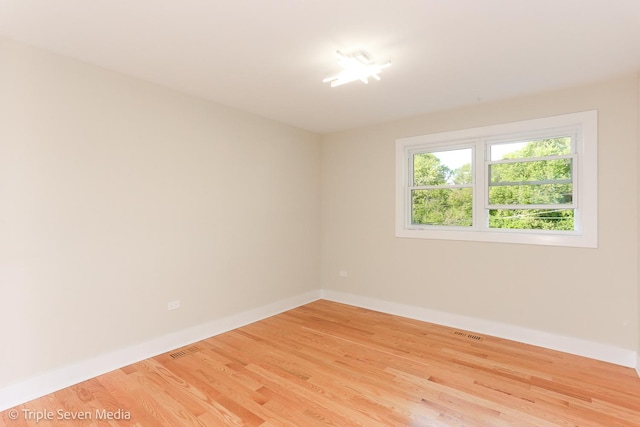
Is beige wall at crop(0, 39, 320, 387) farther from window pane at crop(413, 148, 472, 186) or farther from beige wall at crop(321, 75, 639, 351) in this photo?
window pane at crop(413, 148, 472, 186)

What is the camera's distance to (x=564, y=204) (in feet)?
10.4

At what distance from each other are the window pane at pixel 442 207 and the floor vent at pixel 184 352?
290 centimetres

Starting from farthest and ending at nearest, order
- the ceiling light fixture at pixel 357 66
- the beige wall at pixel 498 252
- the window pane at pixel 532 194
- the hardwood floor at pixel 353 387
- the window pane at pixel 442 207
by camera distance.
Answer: the window pane at pixel 442 207, the window pane at pixel 532 194, the beige wall at pixel 498 252, the ceiling light fixture at pixel 357 66, the hardwood floor at pixel 353 387

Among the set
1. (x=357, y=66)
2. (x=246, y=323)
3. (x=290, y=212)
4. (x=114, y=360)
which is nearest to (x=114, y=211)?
(x=114, y=360)

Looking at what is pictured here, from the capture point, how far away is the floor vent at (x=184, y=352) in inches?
116

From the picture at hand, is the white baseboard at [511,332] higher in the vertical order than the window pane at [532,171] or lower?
lower

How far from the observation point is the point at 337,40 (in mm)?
2227

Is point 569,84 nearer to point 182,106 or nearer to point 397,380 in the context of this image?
point 397,380

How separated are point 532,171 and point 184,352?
12.8 ft

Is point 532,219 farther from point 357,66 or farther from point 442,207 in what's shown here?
point 357,66

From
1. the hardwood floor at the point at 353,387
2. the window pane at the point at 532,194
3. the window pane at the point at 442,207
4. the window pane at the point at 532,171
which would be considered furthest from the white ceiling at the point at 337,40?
the hardwood floor at the point at 353,387

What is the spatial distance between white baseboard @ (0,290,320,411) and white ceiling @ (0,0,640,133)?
93.8 inches

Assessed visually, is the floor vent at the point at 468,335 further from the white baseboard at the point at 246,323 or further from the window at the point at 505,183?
the window at the point at 505,183

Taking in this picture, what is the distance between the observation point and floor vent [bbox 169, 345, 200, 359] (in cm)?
295
